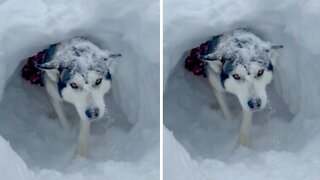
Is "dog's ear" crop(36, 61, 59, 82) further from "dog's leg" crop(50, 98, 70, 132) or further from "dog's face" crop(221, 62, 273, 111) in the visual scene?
"dog's face" crop(221, 62, 273, 111)

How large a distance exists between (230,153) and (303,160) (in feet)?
0.50

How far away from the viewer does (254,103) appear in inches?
59.8

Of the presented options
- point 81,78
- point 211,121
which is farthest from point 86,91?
point 211,121

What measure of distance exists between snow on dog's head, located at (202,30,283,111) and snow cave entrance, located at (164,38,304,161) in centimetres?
4

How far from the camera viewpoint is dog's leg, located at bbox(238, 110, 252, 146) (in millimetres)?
1510

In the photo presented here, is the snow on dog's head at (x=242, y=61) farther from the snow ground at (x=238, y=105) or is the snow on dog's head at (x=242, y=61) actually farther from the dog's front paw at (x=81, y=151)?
the dog's front paw at (x=81, y=151)

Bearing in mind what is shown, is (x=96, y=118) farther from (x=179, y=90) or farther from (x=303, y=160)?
(x=303, y=160)

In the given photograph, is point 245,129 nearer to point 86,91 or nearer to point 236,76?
point 236,76

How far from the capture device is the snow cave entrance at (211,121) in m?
1.50

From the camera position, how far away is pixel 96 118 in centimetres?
160

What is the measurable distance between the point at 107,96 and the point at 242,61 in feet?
1.11

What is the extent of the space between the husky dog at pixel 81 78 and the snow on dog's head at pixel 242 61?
0.25 metres

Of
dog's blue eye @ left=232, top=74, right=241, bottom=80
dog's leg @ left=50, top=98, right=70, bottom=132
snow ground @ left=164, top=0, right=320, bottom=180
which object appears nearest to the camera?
snow ground @ left=164, top=0, right=320, bottom=180

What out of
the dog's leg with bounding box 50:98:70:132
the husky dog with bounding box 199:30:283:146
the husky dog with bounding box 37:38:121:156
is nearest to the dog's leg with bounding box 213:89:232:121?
the husky dog with bounding box 199:30:283:146
